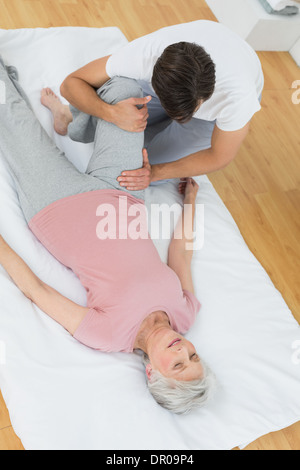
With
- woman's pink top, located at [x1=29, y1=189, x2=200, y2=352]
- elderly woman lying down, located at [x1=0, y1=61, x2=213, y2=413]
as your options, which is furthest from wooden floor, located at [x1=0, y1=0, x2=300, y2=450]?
woman's pink top, located at [x1=29, y1=189, x2=200, y2=352]

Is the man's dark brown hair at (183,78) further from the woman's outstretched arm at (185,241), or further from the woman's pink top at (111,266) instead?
the woman's outstretched arm at (185,241)

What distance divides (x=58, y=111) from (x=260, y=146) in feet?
3.80

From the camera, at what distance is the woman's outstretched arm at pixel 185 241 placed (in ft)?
4.88

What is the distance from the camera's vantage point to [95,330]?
4.11 ft

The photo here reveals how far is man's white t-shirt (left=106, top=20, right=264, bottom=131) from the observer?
128 cm

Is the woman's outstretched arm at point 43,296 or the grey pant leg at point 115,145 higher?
the grey pant leg at point 115,145

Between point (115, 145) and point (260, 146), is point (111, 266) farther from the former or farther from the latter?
point (260, 146)

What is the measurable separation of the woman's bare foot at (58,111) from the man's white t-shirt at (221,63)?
16.3 inches

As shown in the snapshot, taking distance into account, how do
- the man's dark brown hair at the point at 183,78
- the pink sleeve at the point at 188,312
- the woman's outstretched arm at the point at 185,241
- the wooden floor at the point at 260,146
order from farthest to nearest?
the wooden floor at the point at 260,146 < the woman's outstretched arm at the point at 185,241 < the pink sleeve at the point at 188,312 < the man's dark brown hair at the point at 183,78

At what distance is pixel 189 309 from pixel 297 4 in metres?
2.17

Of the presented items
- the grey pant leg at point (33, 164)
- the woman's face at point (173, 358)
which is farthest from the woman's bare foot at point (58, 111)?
the woman's face at point (173, 358)

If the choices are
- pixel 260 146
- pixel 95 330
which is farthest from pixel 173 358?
pixel 260 146

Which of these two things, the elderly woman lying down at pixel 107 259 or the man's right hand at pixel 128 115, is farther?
the man's right hand at pixel 128 115

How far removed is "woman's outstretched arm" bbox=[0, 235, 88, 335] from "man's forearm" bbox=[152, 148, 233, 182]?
0.59 meters
